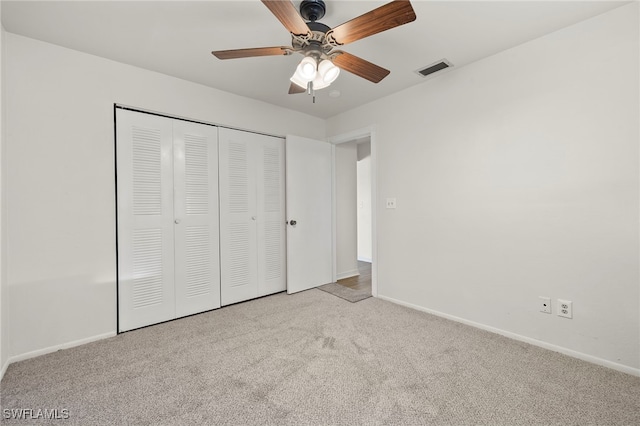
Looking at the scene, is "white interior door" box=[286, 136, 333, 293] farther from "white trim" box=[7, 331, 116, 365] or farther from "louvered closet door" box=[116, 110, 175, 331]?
"white trim" box=[7, 331, 116, 365]

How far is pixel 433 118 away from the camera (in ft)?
9.21

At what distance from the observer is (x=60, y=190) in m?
2.18

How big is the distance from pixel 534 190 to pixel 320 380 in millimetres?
2086

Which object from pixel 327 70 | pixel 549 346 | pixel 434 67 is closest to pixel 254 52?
pixel 327 70

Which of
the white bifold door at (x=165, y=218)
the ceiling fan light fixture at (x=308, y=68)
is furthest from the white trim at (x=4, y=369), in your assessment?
the ceiling fan light fixture at (x=308, y=68)

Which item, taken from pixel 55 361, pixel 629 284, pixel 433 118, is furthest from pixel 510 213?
pixel 55 361

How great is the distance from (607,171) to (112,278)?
3.80 m

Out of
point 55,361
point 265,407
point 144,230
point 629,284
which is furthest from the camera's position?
point 144,230

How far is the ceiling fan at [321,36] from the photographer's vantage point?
1364 mm

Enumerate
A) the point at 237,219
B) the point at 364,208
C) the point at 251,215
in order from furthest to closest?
the point at 364,208 → the point at 251,215 → the point at 237,219

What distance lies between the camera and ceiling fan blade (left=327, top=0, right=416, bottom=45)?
1.32 m

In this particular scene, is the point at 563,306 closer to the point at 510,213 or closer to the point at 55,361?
the point at 510,213

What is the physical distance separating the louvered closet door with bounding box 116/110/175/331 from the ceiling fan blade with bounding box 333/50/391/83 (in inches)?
71.4

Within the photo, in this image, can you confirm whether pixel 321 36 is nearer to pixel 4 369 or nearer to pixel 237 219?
pixel 237 219
